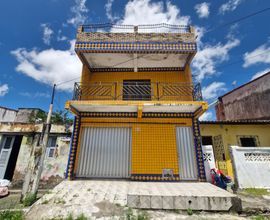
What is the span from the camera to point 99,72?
9719mm

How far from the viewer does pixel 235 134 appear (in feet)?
33.2

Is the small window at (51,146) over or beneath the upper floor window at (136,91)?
beneath

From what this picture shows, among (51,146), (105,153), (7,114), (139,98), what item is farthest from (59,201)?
(7,114)

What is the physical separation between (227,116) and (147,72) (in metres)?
13.8

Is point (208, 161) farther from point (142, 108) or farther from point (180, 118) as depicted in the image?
point (142, 108)

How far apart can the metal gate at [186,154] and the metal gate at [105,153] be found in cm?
274

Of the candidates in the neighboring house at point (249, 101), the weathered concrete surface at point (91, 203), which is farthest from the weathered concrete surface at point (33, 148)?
the neighboring house at point (249, 101)

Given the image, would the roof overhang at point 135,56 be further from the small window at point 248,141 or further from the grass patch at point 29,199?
the grass patch at point 29,199

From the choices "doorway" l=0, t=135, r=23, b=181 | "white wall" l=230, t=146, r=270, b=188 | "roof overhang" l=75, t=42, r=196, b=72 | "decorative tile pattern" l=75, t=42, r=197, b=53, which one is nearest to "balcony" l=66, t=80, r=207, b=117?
"roof overhang" l=75, t=42, r=196, b=72

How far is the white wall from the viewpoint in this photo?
691cm

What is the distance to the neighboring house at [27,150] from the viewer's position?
374 inches

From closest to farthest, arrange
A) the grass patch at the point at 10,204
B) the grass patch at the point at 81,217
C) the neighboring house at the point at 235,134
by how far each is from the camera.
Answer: the grass patch at the point at 81,217, the grass patch at the point at 10,204, the neighboring house at the point at 235,134

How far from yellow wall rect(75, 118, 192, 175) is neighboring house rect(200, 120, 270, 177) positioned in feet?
10.4

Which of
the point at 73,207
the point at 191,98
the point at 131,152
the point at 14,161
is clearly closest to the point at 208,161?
the point at 191,98
